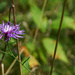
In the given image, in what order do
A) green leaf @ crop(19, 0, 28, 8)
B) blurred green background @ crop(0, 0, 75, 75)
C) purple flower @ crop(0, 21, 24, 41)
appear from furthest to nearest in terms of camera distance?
1. green leaf @ crop(19, 0, 28, 8)
2. blurred green background @ crop(0, 0, 75, 75)
3. purple flower @ crop(0, 21, 24, 41)

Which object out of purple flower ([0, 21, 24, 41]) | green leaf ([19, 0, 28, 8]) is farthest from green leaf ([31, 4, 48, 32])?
purple flower ([0, 21, 24, 41])

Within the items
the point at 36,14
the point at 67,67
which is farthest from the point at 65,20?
Result: the point at 67,67

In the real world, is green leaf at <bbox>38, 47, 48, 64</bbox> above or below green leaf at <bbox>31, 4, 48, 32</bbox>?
below

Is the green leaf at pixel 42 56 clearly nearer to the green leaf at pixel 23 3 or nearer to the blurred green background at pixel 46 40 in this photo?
the blurred green background at pixel 46 40

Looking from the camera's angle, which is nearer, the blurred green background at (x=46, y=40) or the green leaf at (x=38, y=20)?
the blurred green background at (x=46, y=40)

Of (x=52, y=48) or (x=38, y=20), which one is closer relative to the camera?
(x=52, y=48)

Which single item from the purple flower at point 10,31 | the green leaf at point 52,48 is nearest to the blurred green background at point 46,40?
the green leaf at point 52,48

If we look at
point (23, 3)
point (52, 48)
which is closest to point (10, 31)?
point (52, 48)

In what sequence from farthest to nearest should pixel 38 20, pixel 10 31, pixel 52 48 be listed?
pixel 38 20, pixel 52 48, pixel 10 31

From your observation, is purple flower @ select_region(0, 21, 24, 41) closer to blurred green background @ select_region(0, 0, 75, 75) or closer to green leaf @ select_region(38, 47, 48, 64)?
blurred green background @ select_region(0, 0, 75, 75)

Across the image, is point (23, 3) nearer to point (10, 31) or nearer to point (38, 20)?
point (38, 20)

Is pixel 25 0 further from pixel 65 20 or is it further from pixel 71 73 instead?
pixel 71 73
